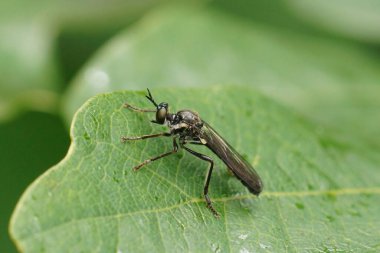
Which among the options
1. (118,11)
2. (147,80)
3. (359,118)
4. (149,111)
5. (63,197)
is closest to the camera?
(63,197)

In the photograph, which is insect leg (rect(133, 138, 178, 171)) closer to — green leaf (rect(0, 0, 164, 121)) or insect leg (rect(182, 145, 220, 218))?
insect leg (rect(182, 145, 220, 218))

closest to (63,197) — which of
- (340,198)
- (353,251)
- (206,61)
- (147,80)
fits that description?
(353,251)

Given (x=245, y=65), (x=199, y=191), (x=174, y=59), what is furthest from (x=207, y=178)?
(x=245, y=65)

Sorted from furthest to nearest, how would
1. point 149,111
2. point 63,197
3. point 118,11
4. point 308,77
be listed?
point 118,11
point 308,77
point 149,111
point 63,197

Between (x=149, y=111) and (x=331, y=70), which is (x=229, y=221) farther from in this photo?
(x=331, y=70)

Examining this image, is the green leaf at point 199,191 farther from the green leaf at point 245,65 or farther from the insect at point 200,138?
the green leaf at point 245,65

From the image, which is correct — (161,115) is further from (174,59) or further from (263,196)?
(174,59)

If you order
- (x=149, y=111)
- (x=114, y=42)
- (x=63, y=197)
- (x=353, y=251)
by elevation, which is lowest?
(x=353, y=251)
